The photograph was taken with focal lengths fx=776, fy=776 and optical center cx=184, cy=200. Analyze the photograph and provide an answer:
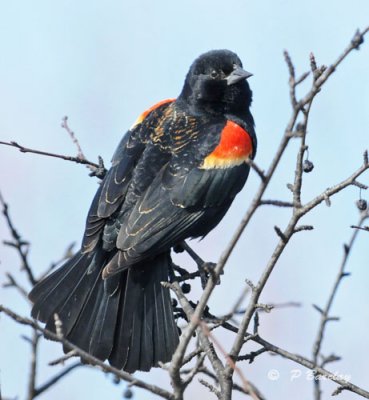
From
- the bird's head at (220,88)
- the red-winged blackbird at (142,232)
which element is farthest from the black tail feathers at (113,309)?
the bird's head at (220,88)

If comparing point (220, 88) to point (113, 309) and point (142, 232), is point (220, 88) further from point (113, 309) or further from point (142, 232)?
point (113, 309)

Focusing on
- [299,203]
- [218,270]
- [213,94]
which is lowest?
[218,270]

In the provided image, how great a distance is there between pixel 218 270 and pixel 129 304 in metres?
1.79

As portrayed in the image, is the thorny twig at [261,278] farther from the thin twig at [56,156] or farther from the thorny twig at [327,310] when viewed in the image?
the thin twig at [56,156]

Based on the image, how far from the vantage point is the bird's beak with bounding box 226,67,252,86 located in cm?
436

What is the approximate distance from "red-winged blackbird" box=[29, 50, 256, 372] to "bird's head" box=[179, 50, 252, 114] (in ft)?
0.55

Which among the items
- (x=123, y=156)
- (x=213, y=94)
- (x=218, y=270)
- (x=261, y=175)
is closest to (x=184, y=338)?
(x=218, y=270)

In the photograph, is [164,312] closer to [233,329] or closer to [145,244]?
[145,244]

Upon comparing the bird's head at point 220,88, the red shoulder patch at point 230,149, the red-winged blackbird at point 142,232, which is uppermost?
the bird's head at point 220,88

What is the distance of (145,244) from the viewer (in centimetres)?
371

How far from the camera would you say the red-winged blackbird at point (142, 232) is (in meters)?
3.71

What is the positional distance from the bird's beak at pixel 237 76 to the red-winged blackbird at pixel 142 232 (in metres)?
0.03

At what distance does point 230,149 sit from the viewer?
13.4 feet

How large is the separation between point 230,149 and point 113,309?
1040 millimetres
